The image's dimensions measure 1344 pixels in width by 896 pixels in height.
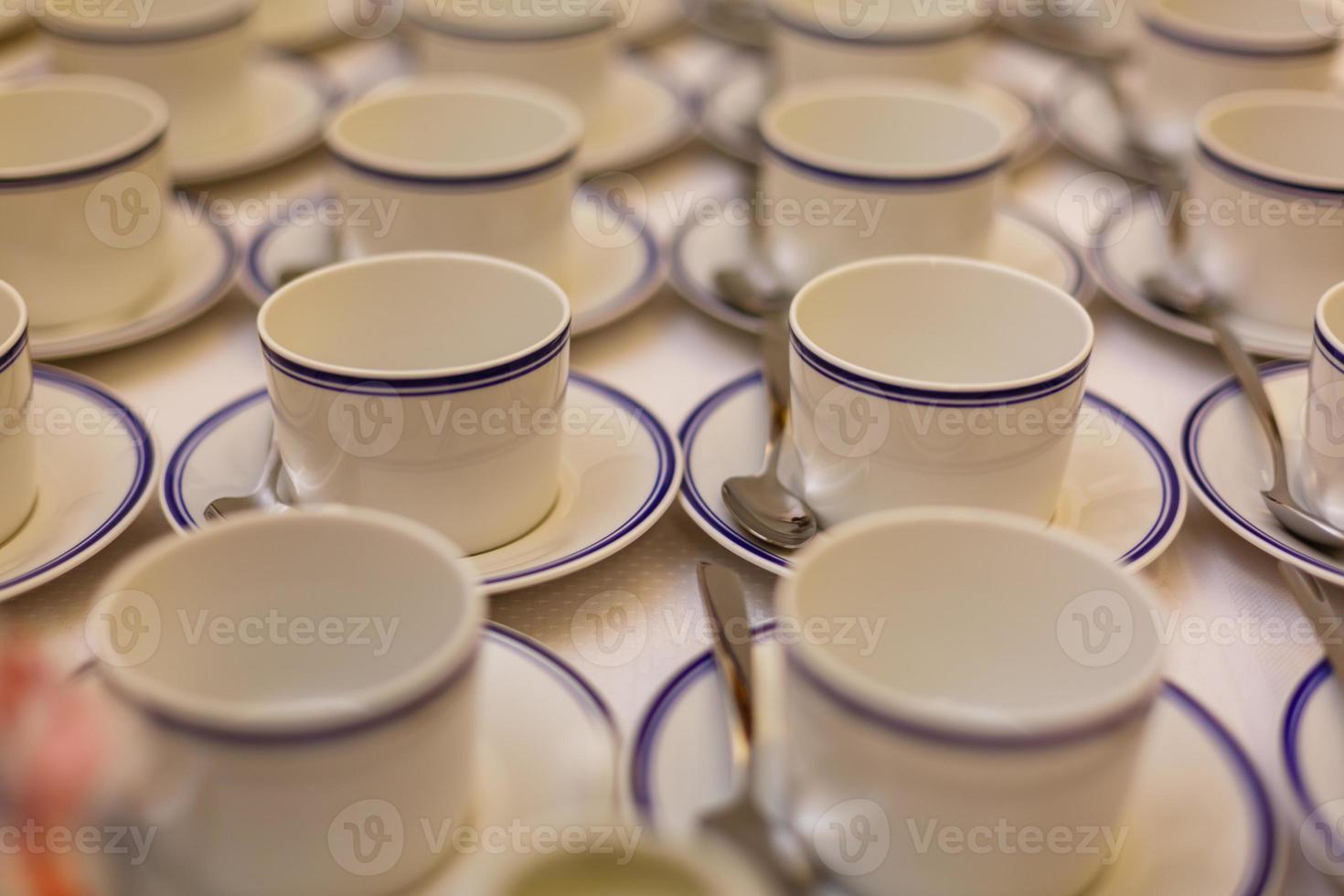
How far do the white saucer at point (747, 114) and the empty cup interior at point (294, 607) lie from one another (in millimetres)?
519

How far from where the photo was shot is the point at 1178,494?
1.86 feet

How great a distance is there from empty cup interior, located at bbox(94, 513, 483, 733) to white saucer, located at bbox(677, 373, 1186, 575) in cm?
15

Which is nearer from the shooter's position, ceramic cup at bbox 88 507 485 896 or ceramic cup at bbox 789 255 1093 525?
ceramic cup at bbox 88 507 485 896

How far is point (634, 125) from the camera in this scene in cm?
92

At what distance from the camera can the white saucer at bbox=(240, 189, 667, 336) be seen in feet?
2.38

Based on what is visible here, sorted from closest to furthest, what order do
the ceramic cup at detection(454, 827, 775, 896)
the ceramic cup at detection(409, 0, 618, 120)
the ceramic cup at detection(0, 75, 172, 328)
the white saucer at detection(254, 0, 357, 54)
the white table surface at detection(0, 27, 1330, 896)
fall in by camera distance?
the ceramic cup at detection(454, 827, 775, 896)
the white table surface at detection(0, 27, 1330, 896)
the ceramic cup at detection(0, 75, 172, 328)
the ceramic cup at detection(409, 0, 618, 120)
the white saucer at detection(254, 0, 357, 54)

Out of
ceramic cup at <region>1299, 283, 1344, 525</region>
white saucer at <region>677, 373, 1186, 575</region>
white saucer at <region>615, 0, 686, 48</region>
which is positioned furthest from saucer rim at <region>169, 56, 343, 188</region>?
ceramic cup at <region>1299, 283, 1344, 525</region>

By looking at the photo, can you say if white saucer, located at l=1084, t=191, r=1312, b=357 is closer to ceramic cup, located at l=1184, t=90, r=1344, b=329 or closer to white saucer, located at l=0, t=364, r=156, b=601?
ceramic cup, located at l=1184, t=90, r=1344, b=329

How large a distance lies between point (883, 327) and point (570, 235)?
19cm

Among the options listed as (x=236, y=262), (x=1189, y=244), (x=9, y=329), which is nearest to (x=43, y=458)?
(x=9, y=329)

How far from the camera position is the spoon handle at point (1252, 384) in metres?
0.59

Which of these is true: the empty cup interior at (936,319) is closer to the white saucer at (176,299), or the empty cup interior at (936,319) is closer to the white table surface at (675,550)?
the white table surface at (675,550)

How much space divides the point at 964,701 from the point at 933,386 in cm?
12

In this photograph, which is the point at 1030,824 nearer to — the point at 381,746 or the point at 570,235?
the point at 381,746
